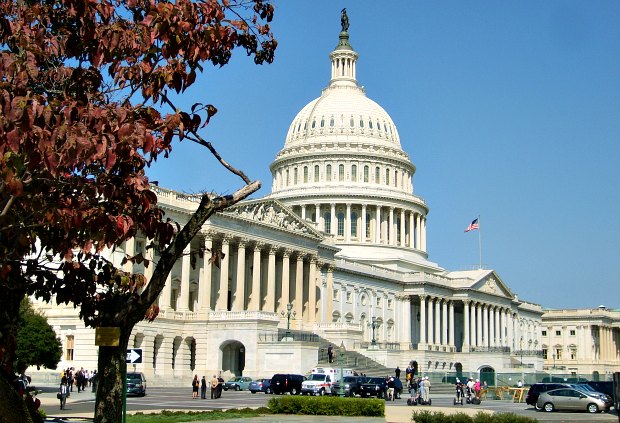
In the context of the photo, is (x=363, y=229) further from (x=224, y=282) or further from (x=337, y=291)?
(x=224, y=282)

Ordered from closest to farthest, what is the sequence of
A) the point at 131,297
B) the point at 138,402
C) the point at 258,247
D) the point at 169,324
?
the point at 131,297
the point at 138,402
the point at 169,324
the point at 258,247

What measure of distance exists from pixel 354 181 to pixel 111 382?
120m

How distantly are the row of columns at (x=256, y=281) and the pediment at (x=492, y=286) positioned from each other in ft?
134

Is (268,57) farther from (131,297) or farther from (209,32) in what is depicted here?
(131,297)

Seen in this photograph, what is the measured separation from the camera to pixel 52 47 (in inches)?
581

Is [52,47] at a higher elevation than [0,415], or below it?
higher

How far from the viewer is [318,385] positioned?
205ft

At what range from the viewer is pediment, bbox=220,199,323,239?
8650 centimetres

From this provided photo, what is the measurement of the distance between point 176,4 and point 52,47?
2.22 meters

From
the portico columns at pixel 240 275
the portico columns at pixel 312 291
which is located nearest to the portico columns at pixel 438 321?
the portico columns at pixel 312 291

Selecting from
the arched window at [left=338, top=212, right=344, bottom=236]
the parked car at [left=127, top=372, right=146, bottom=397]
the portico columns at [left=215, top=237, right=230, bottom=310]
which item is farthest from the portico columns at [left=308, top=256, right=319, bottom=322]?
the parked car at [left=127, top=372, right=146, bottom=397]

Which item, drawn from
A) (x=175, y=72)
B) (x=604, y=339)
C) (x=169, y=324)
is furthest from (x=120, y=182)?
(x=604, y=339)

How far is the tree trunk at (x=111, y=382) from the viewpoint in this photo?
16375mm

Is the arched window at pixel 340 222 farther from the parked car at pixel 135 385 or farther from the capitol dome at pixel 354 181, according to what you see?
the parked car at pixel 135 385
